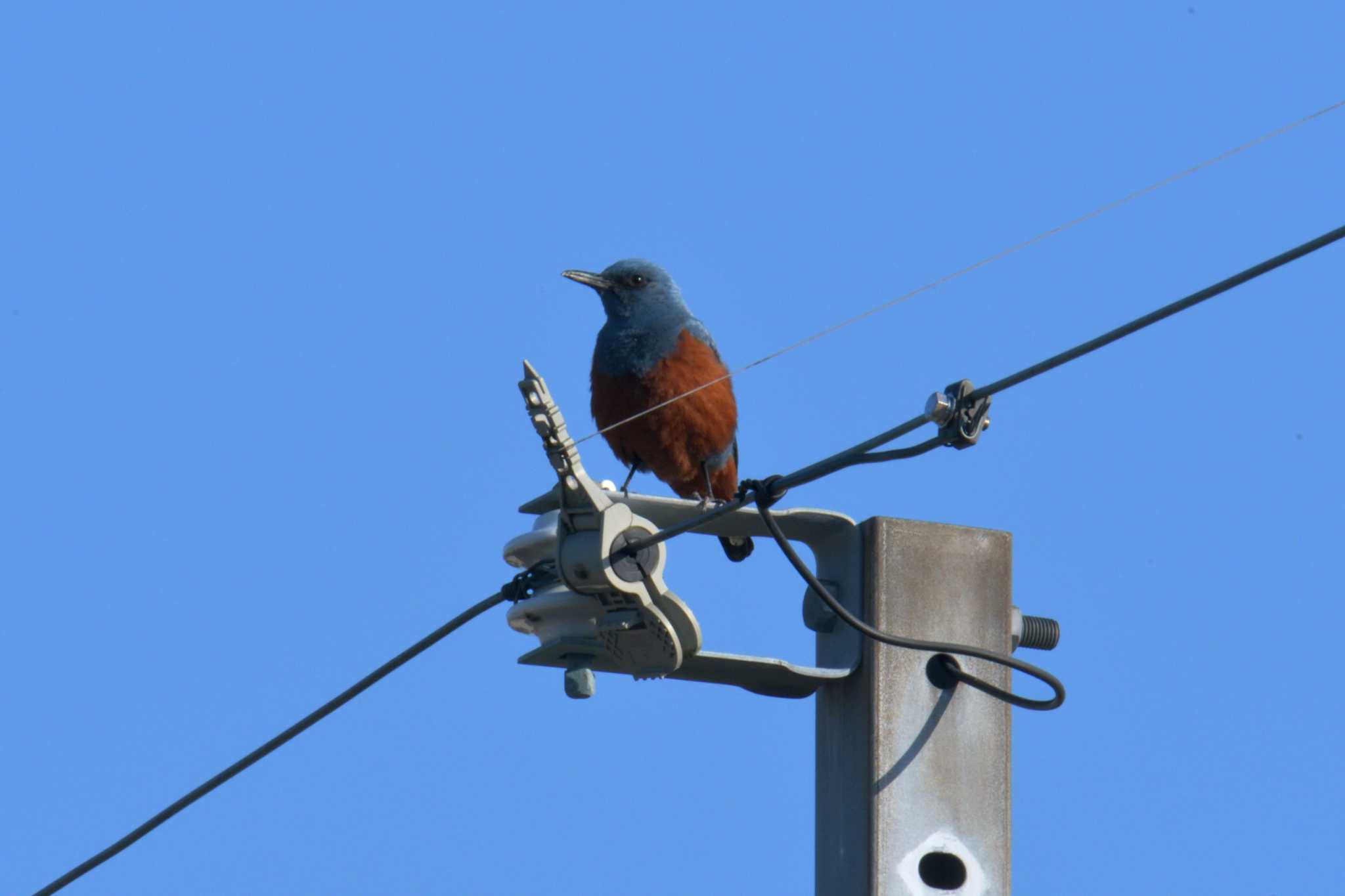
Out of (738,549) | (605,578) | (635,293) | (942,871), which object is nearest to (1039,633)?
(942,871)

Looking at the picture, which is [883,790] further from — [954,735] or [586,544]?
[586,544]

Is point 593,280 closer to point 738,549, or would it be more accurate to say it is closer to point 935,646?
point 738,549

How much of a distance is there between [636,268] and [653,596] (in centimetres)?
612

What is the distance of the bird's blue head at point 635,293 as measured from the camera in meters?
10.9

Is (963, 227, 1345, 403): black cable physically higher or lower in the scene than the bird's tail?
lower

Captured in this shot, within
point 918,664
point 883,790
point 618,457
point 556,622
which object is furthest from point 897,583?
point 618,457

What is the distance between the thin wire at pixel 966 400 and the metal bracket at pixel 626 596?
0.10 meters

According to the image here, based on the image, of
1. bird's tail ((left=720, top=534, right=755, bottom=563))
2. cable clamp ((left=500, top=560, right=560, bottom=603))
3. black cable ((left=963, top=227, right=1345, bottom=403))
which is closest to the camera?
black cable ((left=963, top=227, right=1345, bottom=403))

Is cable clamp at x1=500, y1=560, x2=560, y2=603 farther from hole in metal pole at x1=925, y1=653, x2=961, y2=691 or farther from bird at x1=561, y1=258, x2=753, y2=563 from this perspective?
bird at x1=561, y1=258, x2=753, y2=563

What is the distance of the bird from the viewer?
10.4m

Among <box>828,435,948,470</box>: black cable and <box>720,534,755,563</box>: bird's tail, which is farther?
<box>720,534,755,563</box>: bird's tail

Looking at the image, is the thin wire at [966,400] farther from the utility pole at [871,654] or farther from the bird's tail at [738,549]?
the bird's tail at [738,549]

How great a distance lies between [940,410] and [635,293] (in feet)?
20.7

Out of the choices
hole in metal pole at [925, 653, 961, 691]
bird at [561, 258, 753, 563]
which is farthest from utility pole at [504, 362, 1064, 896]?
bird at [561, 258, 753, 563]
